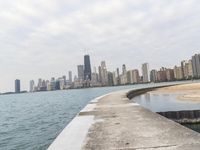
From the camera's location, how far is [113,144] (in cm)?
901

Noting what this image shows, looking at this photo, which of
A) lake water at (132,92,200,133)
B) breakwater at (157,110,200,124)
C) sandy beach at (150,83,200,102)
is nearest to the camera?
breakwater at (157,110,200,124)

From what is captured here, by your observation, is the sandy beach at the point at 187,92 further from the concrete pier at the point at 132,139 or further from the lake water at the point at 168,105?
the concrete pier at the point at 132,139

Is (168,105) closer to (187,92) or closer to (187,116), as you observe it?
(187,116)

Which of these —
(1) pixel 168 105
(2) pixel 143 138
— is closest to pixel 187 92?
(1) pixel 168 105

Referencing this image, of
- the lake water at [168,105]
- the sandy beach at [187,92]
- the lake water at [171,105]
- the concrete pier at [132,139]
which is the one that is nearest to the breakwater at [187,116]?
the lake water at [171,105]

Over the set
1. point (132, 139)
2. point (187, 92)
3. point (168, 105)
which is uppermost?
point (187, 92)

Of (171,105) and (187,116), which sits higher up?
(171,105)

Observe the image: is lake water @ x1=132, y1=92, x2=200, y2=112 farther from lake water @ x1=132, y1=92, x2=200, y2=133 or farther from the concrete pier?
the concrete pier

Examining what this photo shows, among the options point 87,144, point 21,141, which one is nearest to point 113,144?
point 87,144

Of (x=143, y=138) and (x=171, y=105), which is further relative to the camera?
(x=171, y=105)

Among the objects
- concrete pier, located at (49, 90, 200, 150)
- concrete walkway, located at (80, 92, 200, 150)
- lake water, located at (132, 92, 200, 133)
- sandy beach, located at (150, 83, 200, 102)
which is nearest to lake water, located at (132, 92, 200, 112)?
lake water, located at (132, 92, 200, 133)

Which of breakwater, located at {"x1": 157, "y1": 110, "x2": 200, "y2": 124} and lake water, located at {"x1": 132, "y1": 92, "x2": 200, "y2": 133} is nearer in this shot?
breakwater, located at {"x1": 157, "y1": 110, "x2": 200, "y2": 124}

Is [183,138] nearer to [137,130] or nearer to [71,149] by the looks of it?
[137,130]

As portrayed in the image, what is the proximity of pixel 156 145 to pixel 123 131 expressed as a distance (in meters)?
2.86
